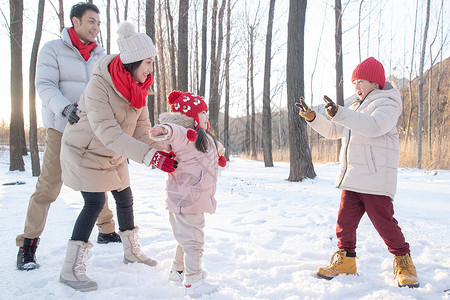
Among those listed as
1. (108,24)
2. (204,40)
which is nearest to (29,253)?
(204,40)

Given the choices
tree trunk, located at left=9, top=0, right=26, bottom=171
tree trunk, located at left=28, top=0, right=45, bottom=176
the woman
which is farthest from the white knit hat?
tree trunk, located at left=9, top=0, right=26, bottom=171

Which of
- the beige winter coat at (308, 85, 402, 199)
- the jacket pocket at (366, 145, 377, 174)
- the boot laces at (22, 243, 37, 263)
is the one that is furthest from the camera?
the boot laces at (22, 243, 37, 263)

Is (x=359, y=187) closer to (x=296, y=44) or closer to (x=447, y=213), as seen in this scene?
(x=447, y=213)

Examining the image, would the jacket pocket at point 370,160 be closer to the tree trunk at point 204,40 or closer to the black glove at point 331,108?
the black glove at point 331,108

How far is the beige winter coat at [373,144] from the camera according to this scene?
2.01 m

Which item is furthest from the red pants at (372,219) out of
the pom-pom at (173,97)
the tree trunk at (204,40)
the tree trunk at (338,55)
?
the tree trunk at (204,40)

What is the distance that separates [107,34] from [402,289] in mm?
14555

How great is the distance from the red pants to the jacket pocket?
19 centimetres

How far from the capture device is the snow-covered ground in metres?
1.92

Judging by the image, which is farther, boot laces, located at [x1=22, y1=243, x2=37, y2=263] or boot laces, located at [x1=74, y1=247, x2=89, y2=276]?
boot laces, located at [x1=22, y1=243, x2=37, y2=263]

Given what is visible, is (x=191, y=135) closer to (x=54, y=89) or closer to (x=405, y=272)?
(x=54, y=89)

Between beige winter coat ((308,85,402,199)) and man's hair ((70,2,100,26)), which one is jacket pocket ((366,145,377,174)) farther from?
man's hair ((70,2,100,26))

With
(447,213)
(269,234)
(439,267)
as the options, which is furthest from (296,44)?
(439,267)

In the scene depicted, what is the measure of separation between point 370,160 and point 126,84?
179 centimetres
